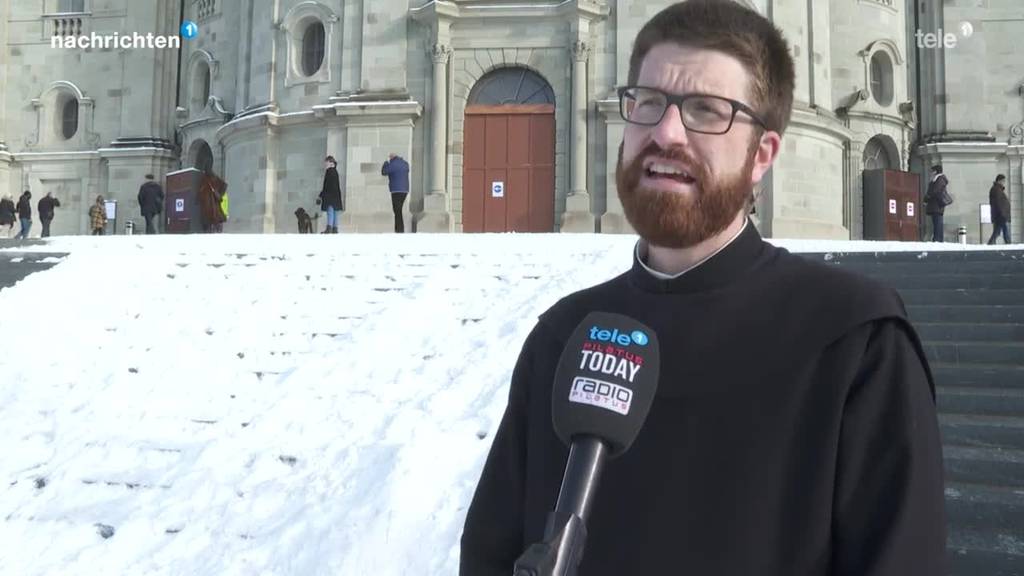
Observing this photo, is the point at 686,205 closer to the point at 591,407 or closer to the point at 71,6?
the point at 591,407

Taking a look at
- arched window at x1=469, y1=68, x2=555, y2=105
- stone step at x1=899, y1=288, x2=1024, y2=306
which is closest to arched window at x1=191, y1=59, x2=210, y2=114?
arched window at x1=469, y1=68, x2=555, y2=105

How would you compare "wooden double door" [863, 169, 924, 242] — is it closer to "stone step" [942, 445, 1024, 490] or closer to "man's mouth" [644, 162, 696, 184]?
"stone step" [942, 445, 1024, 490]

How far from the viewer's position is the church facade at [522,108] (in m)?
19.3

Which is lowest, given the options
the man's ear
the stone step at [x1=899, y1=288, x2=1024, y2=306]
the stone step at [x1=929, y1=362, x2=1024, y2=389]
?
the stone step at [x1=929, y1=362, x2=1024, y2=389]

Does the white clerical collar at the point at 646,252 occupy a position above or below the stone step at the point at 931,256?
below

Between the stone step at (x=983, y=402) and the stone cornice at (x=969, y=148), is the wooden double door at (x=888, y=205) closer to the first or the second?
the stone cornice at (x=969, y=148)

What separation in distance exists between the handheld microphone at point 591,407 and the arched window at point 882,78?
88.0 ft

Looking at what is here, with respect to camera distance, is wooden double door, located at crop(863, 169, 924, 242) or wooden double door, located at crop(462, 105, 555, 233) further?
wooden double door, located at crop(863, 169, 924, 242)

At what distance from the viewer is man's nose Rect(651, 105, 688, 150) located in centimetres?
168

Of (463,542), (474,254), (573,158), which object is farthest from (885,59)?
(463,542)

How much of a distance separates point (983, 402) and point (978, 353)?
931 mm

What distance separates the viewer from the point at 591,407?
4.85 feet

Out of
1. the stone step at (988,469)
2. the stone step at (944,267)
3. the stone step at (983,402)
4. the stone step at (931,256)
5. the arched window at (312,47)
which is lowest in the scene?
the stone step at (988,469)

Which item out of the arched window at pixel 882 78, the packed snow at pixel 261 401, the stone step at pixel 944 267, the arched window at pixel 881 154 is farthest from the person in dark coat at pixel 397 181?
the arched window at pixel 882 78
